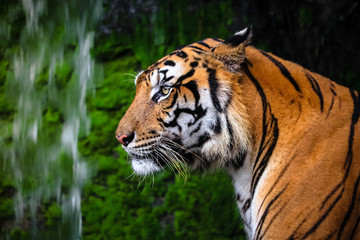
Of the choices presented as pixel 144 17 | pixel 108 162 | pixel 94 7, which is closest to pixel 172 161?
pixel 108 162

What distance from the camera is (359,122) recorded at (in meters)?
2.21

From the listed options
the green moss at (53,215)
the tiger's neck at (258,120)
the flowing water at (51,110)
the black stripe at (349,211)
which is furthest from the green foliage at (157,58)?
the black stripe at (349,211)

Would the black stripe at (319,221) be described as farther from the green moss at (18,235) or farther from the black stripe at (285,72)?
the green moss at (18,235)

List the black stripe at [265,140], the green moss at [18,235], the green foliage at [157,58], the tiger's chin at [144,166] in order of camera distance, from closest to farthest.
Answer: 1. the black stripe at [265,140]
2. the tiger's chin at [144,166]
3. the green foliage at [157,58]
4. the green moss at [18,235]

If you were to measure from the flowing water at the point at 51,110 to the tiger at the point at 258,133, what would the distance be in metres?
2.48

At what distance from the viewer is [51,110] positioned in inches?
199

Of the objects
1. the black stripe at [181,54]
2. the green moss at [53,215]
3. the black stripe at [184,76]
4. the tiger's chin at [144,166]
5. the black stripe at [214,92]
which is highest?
the black stripe at [181,54]

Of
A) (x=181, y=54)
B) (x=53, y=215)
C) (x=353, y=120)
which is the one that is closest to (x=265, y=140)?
(x=353, y=120)

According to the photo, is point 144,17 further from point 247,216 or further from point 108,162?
point 247,216

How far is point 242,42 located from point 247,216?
917 mm

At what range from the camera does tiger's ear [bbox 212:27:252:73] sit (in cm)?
223

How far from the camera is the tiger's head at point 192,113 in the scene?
2260mm

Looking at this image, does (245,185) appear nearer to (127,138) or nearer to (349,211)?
(349,211)

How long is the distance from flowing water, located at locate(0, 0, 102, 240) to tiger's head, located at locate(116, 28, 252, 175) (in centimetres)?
240
